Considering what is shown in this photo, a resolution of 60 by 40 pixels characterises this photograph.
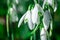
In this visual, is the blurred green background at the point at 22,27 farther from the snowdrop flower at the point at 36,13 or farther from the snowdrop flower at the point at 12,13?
the snowdrop flower at the point at 36,13

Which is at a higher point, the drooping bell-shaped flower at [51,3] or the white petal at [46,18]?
the drooping bell-shaped flower at [51,3]

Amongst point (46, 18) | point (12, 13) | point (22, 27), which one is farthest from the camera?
point (22, 27)

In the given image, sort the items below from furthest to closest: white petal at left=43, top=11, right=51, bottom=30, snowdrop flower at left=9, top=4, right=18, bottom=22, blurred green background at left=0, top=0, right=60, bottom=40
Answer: blurred green background at left=0, top=0, right=60, bottom=40
snowdrop flower at left=9, top=4, right=18, bottom=22
white petal at left=43, top=11, right=51, bottom=30

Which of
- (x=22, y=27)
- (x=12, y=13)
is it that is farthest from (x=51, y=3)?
(x=22, y=27)

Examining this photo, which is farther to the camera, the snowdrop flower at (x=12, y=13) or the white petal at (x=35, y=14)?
the snowdrop flower at (x=12, y=13)

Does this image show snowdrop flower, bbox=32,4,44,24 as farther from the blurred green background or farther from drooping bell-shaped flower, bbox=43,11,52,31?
the blurred green background

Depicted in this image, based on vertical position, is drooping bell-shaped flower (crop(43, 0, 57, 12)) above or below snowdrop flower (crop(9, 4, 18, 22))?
above

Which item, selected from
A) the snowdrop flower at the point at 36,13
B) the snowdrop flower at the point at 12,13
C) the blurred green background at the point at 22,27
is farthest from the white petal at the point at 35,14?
the blurred green background at the point at 22,27

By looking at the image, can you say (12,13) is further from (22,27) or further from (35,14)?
(22,27)

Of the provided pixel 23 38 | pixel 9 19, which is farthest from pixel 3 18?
pixel 9 19

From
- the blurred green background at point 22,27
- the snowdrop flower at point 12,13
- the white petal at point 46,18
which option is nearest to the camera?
the white petal at point 46,18

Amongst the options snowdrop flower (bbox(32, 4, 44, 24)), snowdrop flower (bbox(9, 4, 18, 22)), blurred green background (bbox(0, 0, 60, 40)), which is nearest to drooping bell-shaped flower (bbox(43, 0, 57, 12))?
snowdrop flower (bbox(32, 4, 44, 24))
